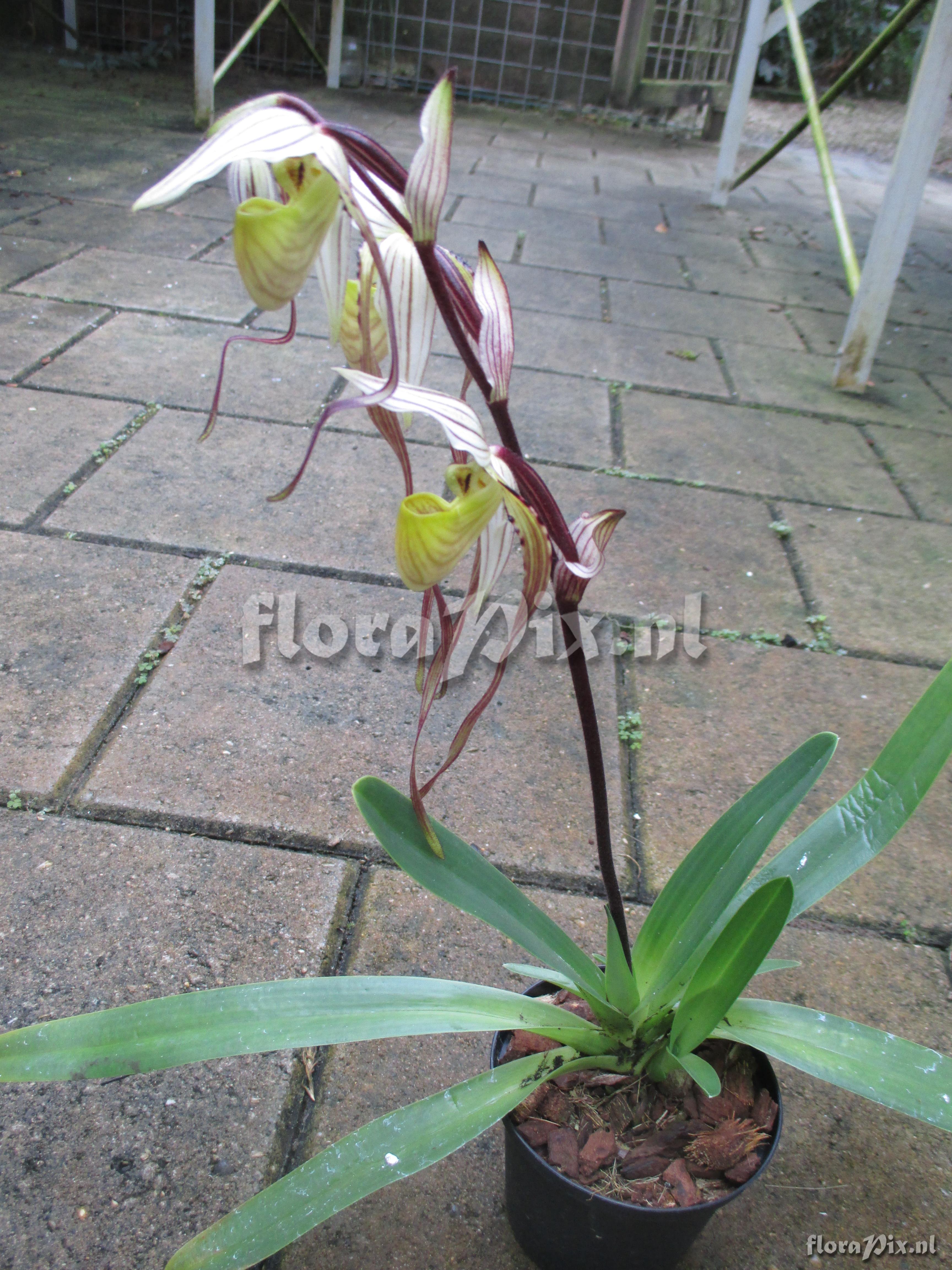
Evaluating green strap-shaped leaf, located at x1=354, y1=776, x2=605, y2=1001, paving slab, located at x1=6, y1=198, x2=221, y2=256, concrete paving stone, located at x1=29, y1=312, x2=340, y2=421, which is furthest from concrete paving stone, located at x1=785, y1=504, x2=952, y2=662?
paving slab, located at x1=6, y1=198, x2=221, y2=256

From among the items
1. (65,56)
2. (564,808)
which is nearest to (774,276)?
(564,808)

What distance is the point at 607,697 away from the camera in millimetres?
1412

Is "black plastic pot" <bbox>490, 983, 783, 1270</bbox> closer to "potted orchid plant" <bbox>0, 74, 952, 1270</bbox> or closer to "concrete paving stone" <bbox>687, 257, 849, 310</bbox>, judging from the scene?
"potted orchid plant" <bbox>0, 74, 952, 1270</bbox>

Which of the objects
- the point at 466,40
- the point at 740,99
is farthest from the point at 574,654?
the point at 466,40

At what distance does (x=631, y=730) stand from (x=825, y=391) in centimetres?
159

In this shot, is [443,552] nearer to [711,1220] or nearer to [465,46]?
[711,1220]

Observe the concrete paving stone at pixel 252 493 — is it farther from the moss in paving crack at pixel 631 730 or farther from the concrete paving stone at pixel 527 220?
the concrete paving stone at pixel 527 220

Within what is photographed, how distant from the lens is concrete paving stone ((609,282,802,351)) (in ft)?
9.11

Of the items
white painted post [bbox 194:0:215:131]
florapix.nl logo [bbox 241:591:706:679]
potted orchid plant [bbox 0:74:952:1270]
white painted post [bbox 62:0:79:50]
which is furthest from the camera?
white painted post [bbox 62:0:79:50]

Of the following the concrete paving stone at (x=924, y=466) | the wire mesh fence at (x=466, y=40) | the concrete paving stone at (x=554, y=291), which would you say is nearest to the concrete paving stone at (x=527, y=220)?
the concrete paving stone at (x=554, y=291)

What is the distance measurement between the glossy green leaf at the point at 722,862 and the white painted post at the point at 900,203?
193cm

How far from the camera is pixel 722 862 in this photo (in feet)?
2.43

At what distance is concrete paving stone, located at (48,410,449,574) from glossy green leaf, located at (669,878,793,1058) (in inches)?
41.6

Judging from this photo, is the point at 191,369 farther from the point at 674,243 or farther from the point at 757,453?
the point at 674,243
